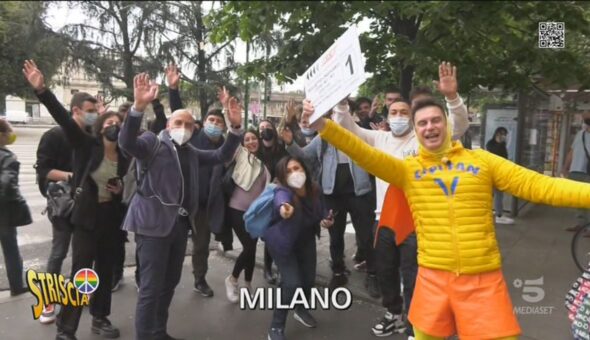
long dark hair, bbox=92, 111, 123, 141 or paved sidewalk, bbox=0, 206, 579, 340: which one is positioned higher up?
Result: long dark hair, bbox=92, 111, 123, 141

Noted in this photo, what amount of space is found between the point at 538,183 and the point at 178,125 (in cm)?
225

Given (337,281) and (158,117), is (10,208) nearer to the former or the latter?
(158,117)

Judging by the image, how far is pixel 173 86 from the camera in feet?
10.6

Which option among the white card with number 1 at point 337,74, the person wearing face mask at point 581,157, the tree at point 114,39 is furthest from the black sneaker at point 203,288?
the person wearing face mask at point 581,157

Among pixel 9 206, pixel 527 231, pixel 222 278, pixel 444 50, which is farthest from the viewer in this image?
pixel 527 231

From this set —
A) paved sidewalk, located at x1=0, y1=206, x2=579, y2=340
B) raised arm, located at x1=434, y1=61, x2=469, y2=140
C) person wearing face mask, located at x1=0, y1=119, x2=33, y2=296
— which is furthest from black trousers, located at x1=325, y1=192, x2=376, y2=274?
person wearing face mask, located at x1=0, y1=119, x2=33, y2=296

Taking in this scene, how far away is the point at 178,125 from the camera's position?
3.33 metres

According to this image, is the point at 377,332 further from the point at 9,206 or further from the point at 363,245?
the point at 9,206

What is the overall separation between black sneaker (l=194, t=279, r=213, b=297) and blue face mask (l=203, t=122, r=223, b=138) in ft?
4.67

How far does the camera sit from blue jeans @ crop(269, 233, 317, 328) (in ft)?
11.6

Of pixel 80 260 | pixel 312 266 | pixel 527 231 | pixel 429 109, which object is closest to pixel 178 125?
pixel 80 260

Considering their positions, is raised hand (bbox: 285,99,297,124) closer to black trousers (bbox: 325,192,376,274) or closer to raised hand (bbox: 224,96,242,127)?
raised hand (bbox: 224,96,242,127)

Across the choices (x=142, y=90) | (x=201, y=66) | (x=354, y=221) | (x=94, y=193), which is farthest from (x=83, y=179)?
(x=354, y=221)

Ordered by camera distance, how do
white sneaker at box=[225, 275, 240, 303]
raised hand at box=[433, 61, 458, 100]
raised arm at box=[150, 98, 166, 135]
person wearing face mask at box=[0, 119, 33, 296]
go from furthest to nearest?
white sneaker at box=[225, 275, 240, 303] < person wearing face mask at box=[0, 119, 33, 296] < raised arm at box=[150, 98, 166, 135] < raised hand at box=[433, 61, 458, 100]
